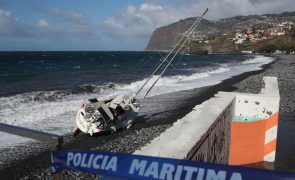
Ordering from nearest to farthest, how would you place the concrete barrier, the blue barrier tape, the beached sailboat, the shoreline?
the blue barrier tape → the concrete barrier → the shoreline → the beached sailboat

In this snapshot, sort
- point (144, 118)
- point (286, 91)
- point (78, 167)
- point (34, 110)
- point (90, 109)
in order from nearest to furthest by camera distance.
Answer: point (78, 167)
point (90, 109)
point (144, 118)
point (34, 110)
point (286, 91)

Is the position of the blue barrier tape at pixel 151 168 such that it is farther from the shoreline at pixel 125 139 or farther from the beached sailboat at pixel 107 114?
the beached sailboat at pixel 107 114

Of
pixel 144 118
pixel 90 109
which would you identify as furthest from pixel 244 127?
pixel 144 118

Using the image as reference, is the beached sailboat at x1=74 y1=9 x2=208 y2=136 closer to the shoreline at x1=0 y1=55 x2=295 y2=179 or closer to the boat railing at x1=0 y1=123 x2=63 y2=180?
the shoreline at x1=0 y1=55 x2=295 y2=179

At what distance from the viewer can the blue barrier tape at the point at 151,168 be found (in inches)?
77.5

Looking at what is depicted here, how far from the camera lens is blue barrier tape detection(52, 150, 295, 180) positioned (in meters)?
1.97

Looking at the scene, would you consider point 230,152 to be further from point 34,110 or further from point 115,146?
point 34,110

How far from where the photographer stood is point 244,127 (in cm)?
730

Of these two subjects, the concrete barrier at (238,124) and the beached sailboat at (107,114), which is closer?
the concrete barrier at (238,124)

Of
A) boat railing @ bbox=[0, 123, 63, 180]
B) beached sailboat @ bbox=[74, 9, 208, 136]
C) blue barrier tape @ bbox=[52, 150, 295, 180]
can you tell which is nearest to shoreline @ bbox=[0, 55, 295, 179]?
beached sailboat @ bbox=[74, 9, 208, 136]

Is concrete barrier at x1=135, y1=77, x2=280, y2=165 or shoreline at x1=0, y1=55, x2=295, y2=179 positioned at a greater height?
concrete barrier at x1=135, y1=77, x2=280, y2=165

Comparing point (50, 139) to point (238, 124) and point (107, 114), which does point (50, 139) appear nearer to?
point (238, 124)

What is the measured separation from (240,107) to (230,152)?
1.00 m

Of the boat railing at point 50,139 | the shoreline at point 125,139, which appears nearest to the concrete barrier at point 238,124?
the boat railing at point 50,139
